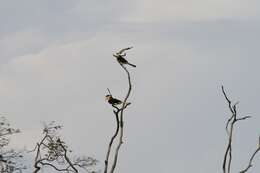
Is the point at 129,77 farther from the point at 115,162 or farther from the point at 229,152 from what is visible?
the point at 229,152

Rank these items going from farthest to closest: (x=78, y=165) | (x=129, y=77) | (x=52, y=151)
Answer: (x=78, y=165)
(x=52, y=151)
(x=129, y=77)

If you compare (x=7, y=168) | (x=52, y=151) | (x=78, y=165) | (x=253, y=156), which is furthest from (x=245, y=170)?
(x=7, y=168)

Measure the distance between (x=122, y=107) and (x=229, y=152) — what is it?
12.4ft

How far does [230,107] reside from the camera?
23250 mm

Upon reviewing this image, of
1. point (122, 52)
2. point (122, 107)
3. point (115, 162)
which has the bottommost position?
point (115, 162)

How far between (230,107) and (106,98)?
A: 13.8 ft

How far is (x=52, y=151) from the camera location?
101 feet

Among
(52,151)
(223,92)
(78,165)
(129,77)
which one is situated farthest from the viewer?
(78,165)

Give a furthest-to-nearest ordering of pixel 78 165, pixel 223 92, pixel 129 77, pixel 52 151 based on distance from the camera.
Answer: pixel 78 165
pixel 52 151
pixel 223 92
pixel 129 77

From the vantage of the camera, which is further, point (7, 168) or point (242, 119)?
point (7, 168)

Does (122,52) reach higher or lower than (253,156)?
higher

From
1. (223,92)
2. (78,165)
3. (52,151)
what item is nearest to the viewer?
(223,92)

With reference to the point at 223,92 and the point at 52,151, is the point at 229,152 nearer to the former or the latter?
the point at 223,92

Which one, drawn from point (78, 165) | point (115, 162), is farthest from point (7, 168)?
point (115, 162)
